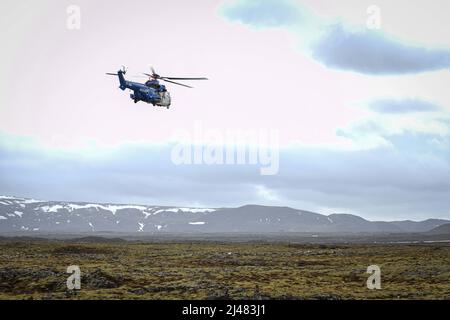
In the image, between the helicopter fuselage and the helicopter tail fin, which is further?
the helicopter fuselage

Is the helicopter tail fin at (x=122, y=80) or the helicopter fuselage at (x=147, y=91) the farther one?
the helicopter fuselage at (x=147, y=91)

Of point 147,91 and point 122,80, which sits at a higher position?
point 122,80

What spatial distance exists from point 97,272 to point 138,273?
15.2ft

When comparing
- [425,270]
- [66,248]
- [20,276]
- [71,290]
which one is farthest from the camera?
[66,248]

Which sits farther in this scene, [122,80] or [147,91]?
[147,91]

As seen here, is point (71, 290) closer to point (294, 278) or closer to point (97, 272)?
point (97, 272)

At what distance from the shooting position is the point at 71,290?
35281mm
